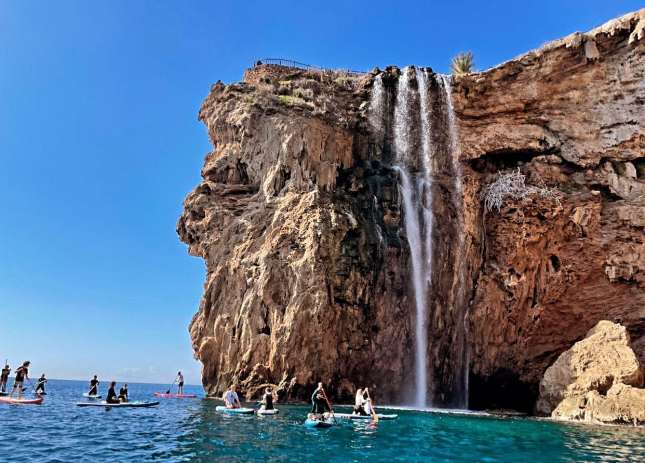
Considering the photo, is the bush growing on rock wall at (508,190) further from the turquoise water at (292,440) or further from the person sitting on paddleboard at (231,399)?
the person sitting on paddleboard at (231,399)

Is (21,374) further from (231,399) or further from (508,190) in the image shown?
(508,190)

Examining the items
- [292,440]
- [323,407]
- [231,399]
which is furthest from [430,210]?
[292,440]

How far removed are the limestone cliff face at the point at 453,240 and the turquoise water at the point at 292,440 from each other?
764 cm

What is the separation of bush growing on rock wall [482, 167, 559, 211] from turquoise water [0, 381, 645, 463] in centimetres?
1428

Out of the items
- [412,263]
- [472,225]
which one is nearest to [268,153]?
[412,263]

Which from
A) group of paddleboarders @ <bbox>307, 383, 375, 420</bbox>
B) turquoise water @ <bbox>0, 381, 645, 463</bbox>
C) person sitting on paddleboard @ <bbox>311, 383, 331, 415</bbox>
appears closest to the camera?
turquoise water @ <bbox>0, 381, 645, 463</bbox>

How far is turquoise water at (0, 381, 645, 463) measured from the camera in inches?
508

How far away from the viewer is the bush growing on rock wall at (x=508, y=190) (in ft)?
104

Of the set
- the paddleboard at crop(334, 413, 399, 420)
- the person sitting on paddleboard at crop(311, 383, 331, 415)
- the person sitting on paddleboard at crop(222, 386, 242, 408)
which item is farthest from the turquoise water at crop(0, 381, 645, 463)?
the person sitting on paddleboard at crop(222, 386, 242, 408)

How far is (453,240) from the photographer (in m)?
33.3

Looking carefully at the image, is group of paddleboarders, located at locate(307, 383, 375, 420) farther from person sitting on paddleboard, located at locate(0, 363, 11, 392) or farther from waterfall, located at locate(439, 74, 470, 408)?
person sitting on paddleboard, located at locate(0, 363, 11, 392)

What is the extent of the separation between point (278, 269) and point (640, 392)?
61.2 feet

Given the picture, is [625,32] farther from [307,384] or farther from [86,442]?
[86,442]

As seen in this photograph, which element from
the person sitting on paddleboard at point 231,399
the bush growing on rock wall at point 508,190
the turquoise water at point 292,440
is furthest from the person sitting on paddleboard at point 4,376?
the bush growing on rock wall at point 508,190
